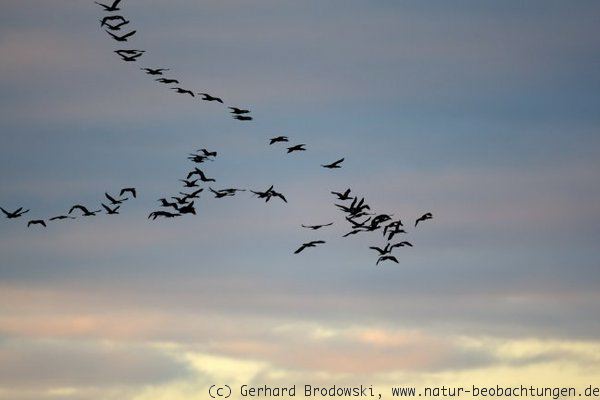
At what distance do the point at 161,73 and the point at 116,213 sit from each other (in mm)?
17107

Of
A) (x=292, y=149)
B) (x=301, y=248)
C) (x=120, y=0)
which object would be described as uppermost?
(x=120, y=0)

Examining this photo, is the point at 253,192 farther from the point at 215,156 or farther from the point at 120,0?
the point at 120,0

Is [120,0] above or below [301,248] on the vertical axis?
above

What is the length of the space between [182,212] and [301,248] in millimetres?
16569

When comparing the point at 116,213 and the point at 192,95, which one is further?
the point at 116,213

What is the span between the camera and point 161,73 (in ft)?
552

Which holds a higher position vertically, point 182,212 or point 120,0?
point 120,0

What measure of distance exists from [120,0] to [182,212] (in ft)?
77.9

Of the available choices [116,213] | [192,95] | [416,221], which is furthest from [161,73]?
[416,221]

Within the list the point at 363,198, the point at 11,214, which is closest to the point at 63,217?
the point at 11,214

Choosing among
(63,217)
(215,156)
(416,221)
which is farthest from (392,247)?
(63,217)

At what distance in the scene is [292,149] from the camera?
554ft

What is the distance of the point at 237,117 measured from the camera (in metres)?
165

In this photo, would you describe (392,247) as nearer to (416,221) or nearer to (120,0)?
(416,221)
